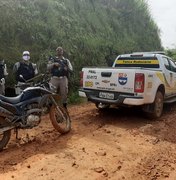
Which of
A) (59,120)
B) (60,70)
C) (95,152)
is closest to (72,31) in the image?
(60,70)

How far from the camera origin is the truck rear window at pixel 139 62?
924 cm

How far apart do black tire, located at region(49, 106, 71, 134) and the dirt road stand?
0.52 ft

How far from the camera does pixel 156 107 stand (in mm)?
8461

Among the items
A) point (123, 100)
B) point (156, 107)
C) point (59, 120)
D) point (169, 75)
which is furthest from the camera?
point (169, 75)

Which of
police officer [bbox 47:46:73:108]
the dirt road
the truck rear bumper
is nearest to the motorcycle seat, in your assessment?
the dirt road

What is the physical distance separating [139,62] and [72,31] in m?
4.85

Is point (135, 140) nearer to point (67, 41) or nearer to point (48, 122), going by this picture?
point (48, 122)

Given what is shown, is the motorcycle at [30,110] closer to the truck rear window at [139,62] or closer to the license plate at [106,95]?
the license plate at [106,95]

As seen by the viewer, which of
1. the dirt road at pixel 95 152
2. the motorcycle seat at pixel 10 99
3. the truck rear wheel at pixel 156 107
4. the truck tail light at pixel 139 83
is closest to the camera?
the dirt road at pixel 95 152

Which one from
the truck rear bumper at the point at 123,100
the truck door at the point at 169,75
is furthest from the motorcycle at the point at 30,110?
the truck door at the point at 169,75

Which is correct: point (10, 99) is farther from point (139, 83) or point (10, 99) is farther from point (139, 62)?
point (139, 62)

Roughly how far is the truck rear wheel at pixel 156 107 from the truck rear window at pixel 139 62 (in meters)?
1.01

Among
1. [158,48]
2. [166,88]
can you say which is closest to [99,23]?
[158,48]

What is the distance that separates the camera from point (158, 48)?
23109 millimetres
